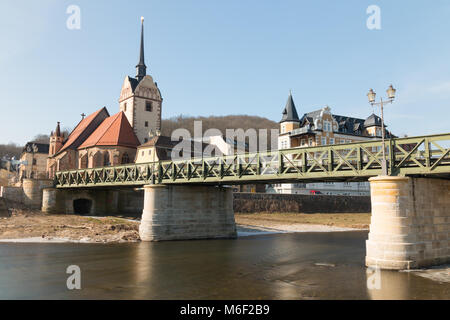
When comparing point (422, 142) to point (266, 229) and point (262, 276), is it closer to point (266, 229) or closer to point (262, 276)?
point (262, 276)

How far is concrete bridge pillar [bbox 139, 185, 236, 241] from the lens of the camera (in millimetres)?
29328

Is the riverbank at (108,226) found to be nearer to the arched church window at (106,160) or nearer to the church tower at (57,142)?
the arched church window at (106,160)

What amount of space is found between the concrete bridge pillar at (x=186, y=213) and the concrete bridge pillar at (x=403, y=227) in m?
16.5

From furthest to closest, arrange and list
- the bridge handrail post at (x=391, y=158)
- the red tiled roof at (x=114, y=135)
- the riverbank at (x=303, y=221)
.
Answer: the red tiled roof at (x=114, y=135) → the riverbank at (x=303, y=221) → the bridge handrail post at (x=391, y=158)

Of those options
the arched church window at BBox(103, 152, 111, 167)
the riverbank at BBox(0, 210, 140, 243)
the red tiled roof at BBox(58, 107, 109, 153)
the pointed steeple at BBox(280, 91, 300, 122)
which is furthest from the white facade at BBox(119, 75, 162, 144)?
the riverbank at BBox(0, 210, 140, 243)

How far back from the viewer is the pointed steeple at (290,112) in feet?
224

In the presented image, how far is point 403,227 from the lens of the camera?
15.9m

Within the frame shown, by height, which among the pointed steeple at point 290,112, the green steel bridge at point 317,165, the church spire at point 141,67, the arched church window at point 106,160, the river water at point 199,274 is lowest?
the river water at point 199,274

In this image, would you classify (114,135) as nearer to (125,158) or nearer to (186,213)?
(125,158)

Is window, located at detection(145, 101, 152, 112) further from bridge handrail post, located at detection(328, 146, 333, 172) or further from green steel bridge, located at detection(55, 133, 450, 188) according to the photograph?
bridge handrail post, located at detection(328, 146, 333, 172)

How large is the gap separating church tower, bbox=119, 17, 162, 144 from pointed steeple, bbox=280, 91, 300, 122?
80.1 ft

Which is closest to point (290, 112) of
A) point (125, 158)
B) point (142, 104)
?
point (142, 104)

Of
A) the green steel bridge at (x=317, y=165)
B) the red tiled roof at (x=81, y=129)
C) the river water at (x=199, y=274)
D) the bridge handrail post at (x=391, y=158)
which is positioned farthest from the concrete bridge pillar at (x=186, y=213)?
the red tiled roof at (x=81, y=129)
